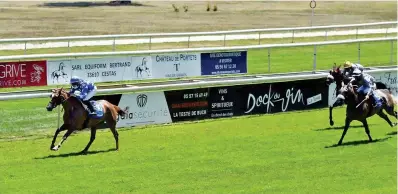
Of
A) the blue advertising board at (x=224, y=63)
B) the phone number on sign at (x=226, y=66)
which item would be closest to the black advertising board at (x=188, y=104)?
the blue advertising board at (x=224, y=63)

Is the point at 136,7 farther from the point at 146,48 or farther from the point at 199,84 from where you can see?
the point at 199,84

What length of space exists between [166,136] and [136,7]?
28.6m

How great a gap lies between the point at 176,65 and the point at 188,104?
3.16 metres

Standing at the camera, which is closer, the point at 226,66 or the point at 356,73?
the point at 356,73

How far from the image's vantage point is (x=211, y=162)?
15609 mm

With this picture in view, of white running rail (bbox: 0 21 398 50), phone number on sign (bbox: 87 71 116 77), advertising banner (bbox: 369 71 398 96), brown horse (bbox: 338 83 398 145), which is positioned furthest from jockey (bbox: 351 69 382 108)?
white running rail (bbox: 0 21 398 50)

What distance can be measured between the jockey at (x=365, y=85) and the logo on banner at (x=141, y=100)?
5.01 metres

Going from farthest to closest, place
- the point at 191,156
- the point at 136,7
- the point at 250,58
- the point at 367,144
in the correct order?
the point at 136,7 < the point at 250,58 < the point at 367,144 < the point at 191,156

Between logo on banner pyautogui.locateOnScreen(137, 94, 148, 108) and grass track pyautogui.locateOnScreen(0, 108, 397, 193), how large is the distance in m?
0.66

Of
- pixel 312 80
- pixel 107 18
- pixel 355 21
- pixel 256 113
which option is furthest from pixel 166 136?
pixel 355 21

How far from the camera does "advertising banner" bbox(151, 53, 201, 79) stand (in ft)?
76.3

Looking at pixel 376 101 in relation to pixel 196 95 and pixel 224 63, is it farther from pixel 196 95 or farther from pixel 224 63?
pixel 224 63

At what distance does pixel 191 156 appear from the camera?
16.2 m

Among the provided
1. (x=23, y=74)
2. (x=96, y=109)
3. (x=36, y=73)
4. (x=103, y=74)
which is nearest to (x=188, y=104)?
(x=103, y=74)
